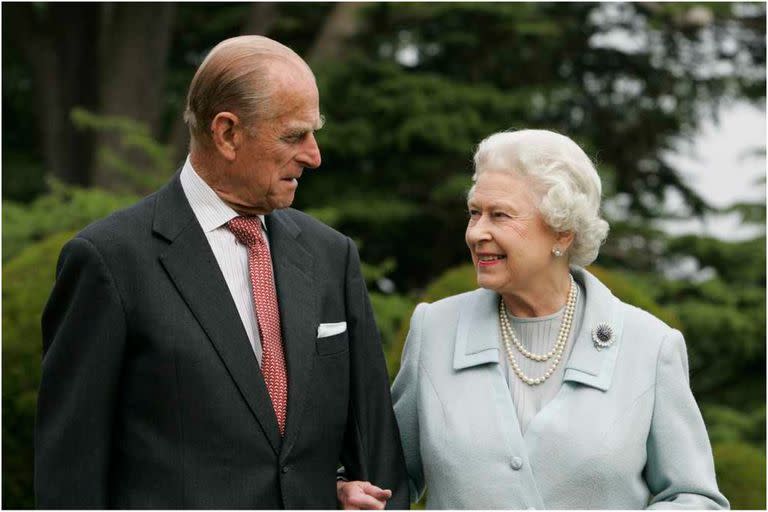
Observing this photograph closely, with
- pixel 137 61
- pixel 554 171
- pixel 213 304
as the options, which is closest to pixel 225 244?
pixel 213 304

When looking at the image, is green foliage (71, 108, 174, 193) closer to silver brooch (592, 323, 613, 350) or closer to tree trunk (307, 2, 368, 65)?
tree trunk (307, 2, 368, 65)

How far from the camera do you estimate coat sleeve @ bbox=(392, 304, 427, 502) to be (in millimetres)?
3664

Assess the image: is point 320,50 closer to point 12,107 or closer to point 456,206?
point 456,206

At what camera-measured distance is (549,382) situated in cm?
352

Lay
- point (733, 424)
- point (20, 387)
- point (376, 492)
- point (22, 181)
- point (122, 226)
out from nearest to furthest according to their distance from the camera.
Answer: point (122, 226), point (376, 492), point (20, 387), point (733, 424), point (22, 181)

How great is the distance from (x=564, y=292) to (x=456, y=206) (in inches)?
Result: 301

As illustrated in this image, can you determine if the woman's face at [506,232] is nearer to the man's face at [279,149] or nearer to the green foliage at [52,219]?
the man's face at [279,149]

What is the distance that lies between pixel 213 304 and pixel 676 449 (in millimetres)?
Result: 1294

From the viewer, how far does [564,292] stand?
11.8 feet

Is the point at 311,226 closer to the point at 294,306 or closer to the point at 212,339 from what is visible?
the point at 294,306

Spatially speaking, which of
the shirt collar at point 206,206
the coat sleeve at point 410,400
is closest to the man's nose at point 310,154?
the shirt collar at point 206,206

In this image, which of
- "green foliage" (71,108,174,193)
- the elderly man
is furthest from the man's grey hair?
"green foliage" (71,108,174,193)

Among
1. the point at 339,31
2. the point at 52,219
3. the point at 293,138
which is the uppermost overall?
the point at 339,31

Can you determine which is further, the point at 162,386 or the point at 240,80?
the point at 240,80
